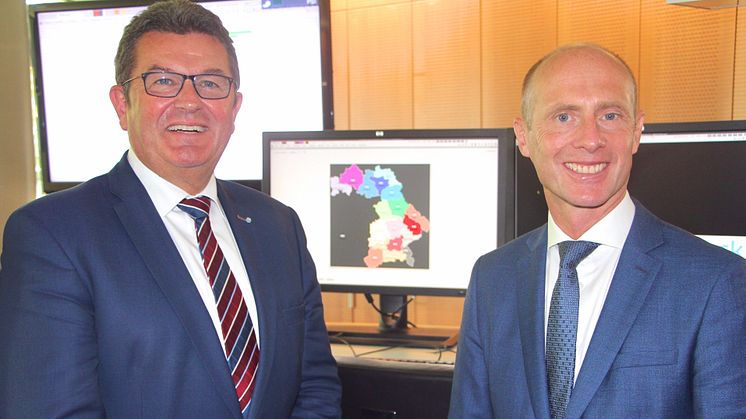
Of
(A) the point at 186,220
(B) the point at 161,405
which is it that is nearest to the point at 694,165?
(A) the point at 186,220

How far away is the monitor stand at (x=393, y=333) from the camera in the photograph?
2.11m

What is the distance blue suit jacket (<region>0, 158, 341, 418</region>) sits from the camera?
123 cm

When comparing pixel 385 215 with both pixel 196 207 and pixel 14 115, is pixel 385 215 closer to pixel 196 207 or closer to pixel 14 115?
pixel 196 207

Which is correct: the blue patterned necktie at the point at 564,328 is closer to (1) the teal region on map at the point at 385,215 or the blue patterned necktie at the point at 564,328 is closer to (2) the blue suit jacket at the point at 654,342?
(2) the blue suit jacket at the point at 654,342

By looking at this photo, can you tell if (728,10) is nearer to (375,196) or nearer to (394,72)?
(394,72)

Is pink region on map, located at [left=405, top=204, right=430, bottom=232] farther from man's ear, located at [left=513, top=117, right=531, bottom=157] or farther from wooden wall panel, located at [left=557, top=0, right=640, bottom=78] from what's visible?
wooden wall panel, located at [left=557, top=0, right=640, bottom=78]

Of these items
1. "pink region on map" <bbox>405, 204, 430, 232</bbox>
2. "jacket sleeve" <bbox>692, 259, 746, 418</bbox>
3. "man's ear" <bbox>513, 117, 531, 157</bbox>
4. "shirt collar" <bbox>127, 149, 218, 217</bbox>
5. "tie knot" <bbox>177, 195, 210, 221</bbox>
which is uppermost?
"man's ear" <bbox>513, 117, 531, 157</bbox>

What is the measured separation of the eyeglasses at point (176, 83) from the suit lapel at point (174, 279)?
0.22 meters

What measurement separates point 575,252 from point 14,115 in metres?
1.84

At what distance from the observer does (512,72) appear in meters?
3.35

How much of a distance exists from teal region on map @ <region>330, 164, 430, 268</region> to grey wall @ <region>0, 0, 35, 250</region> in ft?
3.43

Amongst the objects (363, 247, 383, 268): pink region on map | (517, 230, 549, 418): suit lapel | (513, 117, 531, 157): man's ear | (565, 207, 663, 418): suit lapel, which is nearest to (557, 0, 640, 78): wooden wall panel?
(363, 247, 383, 268): pink region on map

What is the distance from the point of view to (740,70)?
2.92 meters

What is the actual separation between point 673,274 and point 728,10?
2149 millimetres
